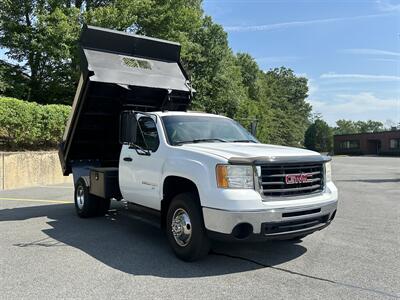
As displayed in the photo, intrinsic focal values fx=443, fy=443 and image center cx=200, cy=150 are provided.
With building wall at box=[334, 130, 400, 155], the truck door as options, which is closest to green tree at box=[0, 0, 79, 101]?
the truck door

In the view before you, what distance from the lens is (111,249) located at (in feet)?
21.5

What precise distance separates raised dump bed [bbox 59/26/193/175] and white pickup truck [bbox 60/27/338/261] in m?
0.03

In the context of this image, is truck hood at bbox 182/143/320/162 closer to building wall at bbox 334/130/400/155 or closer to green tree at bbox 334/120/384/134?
building wall at bbox 334/130/400/155

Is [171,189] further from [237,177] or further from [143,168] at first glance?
[237,177]

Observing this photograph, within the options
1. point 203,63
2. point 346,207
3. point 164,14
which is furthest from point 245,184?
point 203,63

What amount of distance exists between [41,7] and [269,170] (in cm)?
2014

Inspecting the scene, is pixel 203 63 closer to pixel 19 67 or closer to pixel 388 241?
pixel 19 67

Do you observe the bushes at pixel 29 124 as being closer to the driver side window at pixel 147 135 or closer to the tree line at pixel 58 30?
the tree line at pixel 58 30

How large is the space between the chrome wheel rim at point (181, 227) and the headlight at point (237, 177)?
83 centimetres

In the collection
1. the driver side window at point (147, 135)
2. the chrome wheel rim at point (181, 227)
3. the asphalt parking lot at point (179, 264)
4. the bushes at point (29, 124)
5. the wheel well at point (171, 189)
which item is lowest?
the asphalt parking lot at point (179, 264)

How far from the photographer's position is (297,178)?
18.7 ft

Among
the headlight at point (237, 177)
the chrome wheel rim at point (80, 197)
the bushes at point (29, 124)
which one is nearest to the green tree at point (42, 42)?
the bushes at point (29, 124)

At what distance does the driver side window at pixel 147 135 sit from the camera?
22.5 feet

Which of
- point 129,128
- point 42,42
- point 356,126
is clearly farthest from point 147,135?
point 356,126
